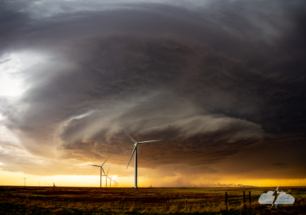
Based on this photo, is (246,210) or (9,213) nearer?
(246,210)

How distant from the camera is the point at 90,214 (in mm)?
34219

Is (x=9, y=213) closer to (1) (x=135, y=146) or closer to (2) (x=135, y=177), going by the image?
(1) (x=135, y=146)

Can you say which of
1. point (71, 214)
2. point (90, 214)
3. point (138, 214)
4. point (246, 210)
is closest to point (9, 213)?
point (71, 214)

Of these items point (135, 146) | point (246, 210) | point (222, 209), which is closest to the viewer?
point (246, 210)

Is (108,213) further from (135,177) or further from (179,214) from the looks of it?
(135,177)

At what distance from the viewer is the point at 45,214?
33562 mm

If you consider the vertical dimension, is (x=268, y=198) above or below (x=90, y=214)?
above

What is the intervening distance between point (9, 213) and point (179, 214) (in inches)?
890

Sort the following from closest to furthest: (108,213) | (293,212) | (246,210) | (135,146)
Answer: (293,212), (246,210), (108,213), (135,146)

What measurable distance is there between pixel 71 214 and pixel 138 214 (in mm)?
8904

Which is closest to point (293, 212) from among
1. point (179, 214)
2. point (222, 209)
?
point (222, 209)

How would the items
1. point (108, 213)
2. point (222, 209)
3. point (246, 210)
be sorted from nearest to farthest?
1. point (246, 210)
2. point (222, 209)
3. point (108, 213)

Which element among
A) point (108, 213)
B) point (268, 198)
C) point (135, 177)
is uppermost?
point (268, 198)

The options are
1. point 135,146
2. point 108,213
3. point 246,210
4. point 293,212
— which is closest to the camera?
point 293,212
